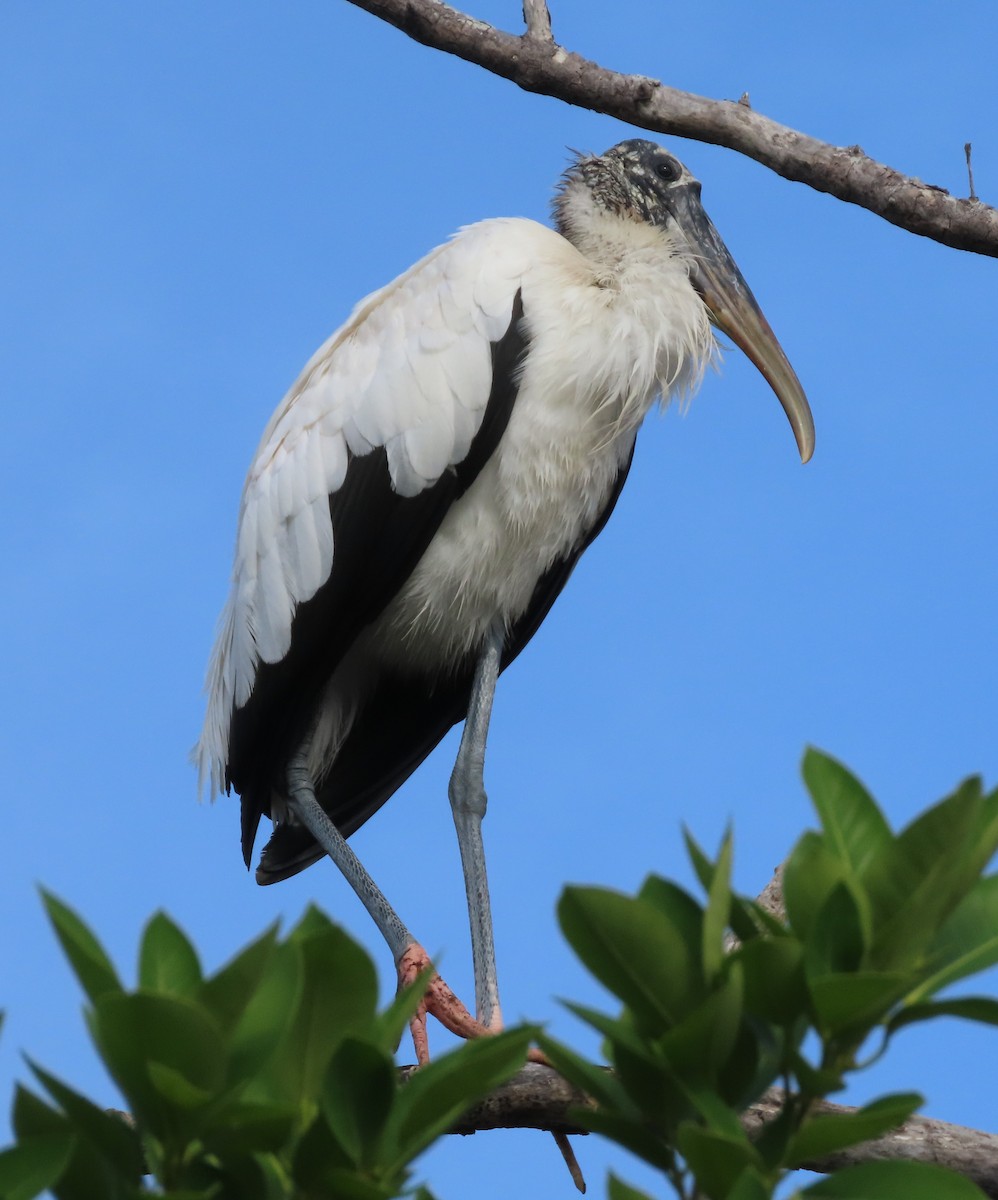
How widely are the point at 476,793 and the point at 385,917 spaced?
51 centimetres

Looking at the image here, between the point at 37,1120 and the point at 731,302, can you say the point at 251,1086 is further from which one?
the point at 731,302

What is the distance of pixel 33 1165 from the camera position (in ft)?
4.06

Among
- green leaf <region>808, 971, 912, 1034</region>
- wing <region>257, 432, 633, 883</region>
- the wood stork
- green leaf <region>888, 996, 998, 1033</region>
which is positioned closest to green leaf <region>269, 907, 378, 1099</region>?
green leaf <region>808, 971, 912, 1034</region>

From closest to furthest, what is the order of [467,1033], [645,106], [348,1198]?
1. [348,1198]
2. [467,1033]
3. [645,106]

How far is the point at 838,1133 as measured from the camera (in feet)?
4.31

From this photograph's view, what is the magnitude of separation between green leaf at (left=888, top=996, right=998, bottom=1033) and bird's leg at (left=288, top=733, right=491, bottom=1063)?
98.4 inches

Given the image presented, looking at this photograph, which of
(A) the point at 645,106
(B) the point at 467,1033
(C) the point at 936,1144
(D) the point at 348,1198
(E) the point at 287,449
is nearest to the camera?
(D) the point at 348,1198

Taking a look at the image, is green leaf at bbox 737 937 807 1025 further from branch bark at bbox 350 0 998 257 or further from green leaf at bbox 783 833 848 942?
branch bark at bbox 350 0 998 257

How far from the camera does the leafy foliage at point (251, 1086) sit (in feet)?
4.01

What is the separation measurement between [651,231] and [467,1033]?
2537 millimetres

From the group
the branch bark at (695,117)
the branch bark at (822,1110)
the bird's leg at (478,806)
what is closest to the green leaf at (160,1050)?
the branch bark at (822,1110)

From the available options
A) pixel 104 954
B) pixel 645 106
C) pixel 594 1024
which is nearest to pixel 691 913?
pixel 594 1024

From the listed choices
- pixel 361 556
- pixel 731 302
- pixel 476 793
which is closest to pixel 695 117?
pixel 731 302

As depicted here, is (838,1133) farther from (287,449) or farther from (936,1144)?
(287,449)
